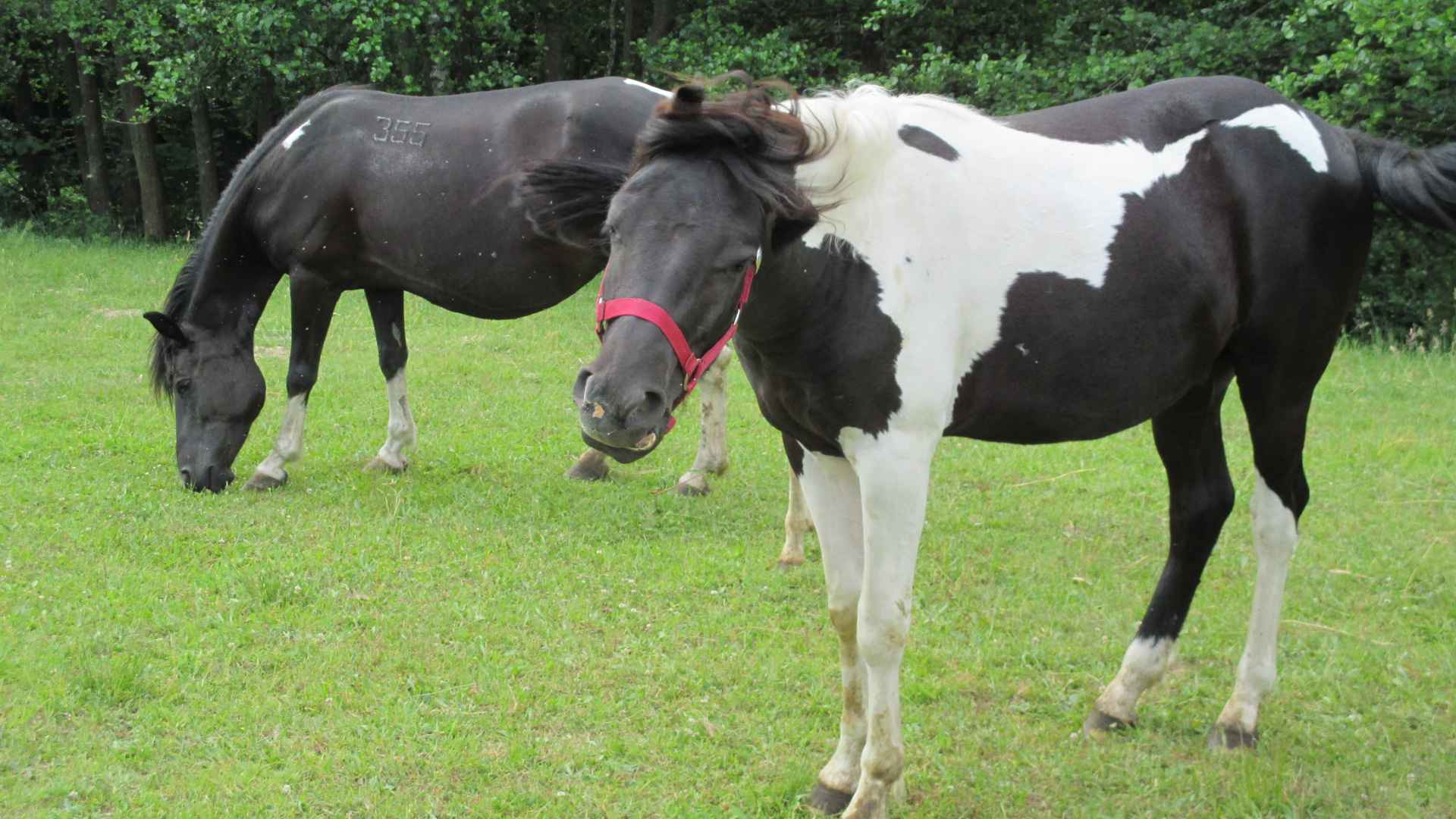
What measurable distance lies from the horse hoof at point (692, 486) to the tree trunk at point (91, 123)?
1611 cm

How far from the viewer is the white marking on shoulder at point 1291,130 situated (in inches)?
145

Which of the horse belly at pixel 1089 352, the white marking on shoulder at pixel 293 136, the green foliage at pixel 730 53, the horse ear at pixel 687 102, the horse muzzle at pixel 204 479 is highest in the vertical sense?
the horse ear at pixel 687 102

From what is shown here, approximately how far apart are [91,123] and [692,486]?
16919mm

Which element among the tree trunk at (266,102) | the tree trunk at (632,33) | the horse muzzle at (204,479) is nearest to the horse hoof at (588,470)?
the horse muzzle at (204,479)

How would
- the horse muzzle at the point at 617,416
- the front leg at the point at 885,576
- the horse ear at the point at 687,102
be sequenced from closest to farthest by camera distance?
1. the horse muzzle at the point at 617,416
2. the horse ear at the point at 687,102
3. the front leg at the point at 885,576

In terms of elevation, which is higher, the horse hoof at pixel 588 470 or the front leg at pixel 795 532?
the front leg at pixel 795 532

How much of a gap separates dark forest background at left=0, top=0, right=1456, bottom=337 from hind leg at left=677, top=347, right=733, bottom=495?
624 cm

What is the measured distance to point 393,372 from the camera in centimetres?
746

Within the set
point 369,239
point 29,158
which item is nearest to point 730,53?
point 369,239

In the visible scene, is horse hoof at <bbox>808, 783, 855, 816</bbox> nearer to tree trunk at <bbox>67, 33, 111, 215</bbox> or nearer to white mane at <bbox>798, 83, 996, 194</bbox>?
white mane at <bbox>798, 83, 996, 194</bbox>

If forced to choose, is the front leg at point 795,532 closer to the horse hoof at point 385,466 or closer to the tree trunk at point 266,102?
the horse hoof at point 385,466

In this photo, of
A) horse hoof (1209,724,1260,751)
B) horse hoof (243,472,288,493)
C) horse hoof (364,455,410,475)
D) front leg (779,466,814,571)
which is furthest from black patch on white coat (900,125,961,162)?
horse hoof (243,472,288,493)

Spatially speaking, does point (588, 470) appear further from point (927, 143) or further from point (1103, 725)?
point (927, 143)

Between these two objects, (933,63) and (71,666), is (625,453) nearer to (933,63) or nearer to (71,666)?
(71,666)
